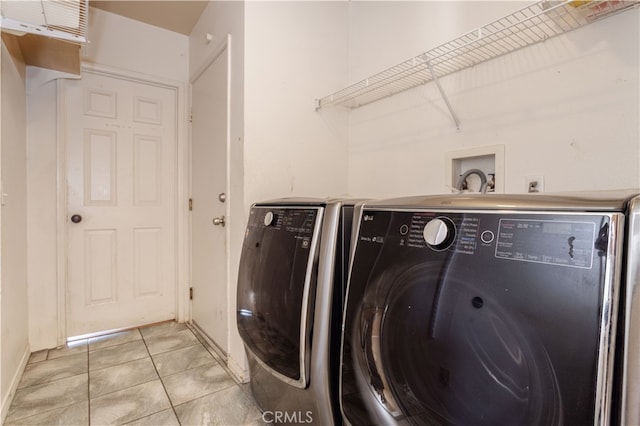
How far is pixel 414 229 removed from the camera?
768mm

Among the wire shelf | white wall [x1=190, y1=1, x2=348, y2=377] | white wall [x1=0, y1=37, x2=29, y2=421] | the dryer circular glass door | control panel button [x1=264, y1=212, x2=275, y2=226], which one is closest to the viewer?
the dryer circular glass door

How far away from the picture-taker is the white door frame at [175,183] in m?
2.16

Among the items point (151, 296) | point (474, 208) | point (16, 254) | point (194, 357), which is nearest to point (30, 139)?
point (16, 254)

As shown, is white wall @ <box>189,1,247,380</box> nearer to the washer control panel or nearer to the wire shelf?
the wire shelf

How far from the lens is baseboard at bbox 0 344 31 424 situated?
4.72ft

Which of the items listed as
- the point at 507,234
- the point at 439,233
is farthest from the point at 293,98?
the point at 507,234

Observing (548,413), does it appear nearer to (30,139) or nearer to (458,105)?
(458,105)

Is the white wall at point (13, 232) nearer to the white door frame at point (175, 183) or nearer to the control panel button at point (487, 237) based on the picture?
the white door frame at point (175, 183)

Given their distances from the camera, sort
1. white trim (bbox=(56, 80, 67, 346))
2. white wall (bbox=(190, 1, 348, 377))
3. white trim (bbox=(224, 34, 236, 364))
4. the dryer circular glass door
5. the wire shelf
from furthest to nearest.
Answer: white trim (bbox=(56, 80, 67, 346)) → white trim (bbox=(224, 34, 236, 364)) → white wall (bbox=(190, 1, 348, 377)) → the wire shelf → the dryer circular glass door

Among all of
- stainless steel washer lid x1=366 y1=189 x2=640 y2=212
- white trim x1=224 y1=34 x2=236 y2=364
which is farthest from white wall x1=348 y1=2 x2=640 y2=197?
white trim x1=224 y1=34 x2=236 y2=364

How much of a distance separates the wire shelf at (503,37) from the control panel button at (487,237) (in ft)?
2.75

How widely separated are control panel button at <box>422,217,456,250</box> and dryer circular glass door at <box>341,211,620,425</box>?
11 millimetres

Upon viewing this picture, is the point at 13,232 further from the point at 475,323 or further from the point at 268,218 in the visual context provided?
the point at 475,323

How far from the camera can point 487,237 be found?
63cm
